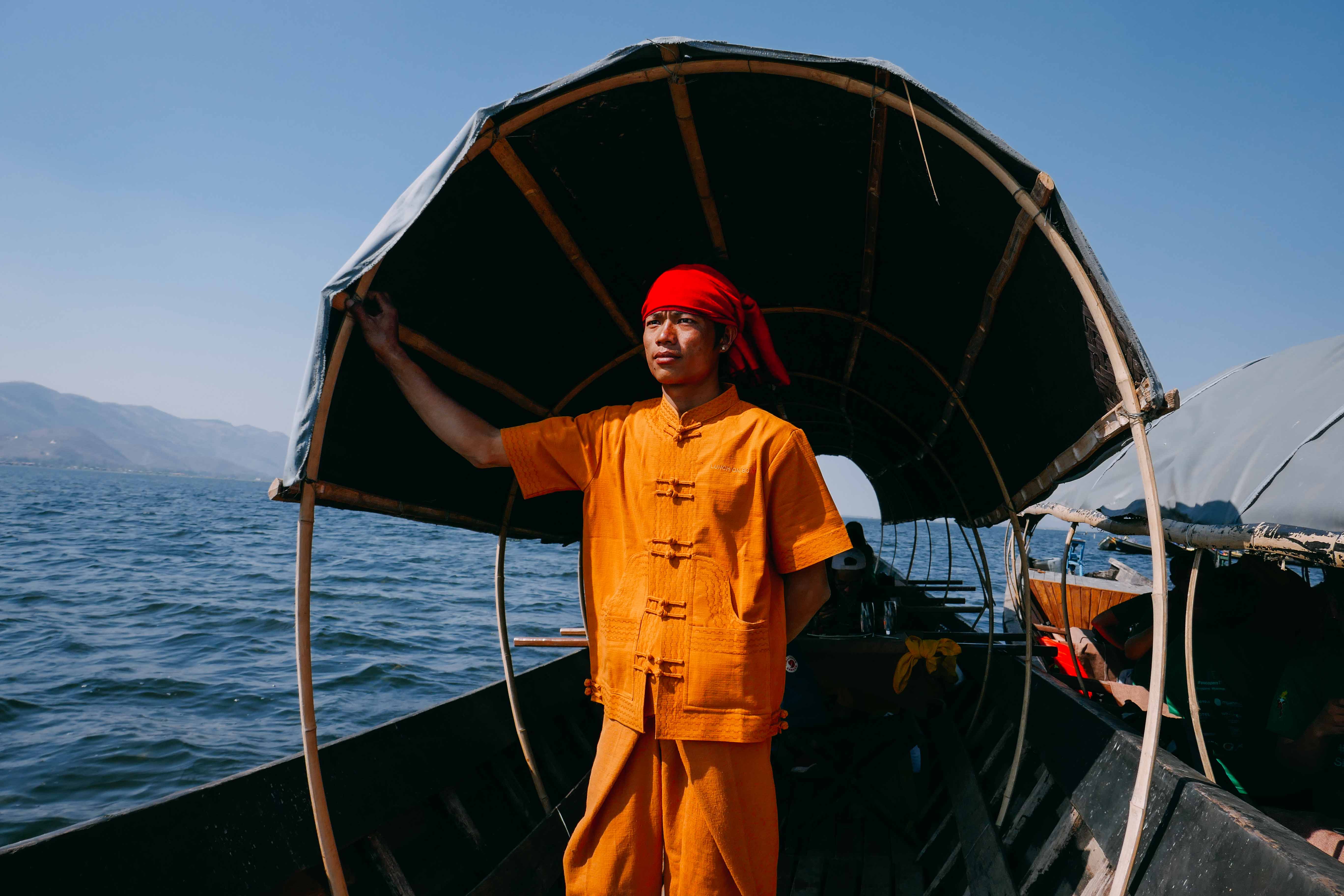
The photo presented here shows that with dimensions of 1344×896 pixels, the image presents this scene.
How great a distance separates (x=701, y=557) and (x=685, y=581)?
0.07 meters

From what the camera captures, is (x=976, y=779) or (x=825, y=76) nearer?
(x=825, y=76)

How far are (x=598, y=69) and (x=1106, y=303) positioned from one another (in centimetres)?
155

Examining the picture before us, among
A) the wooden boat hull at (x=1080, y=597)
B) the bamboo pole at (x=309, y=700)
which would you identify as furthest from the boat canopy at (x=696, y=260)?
Answer: the wooden boat hull at (x=1080, y=597)

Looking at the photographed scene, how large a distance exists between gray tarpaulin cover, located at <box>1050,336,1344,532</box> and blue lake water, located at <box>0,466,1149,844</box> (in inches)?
256

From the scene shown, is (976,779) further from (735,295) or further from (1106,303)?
(735,295)

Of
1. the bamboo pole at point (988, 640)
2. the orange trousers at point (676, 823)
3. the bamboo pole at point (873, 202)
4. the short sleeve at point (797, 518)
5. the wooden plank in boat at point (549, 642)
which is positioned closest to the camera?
the orange trousers at point (676, 823)

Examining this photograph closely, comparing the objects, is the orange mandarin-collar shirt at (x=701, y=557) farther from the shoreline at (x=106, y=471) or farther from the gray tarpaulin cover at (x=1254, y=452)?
the shoreline at (x=106, y=471)

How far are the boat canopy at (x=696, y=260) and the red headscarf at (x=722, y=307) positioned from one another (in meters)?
0.62

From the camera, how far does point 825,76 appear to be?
7.35 feet

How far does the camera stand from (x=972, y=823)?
3664mm

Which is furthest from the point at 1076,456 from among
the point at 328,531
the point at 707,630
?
the point at 328,531

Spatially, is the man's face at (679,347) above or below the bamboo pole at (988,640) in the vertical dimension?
above

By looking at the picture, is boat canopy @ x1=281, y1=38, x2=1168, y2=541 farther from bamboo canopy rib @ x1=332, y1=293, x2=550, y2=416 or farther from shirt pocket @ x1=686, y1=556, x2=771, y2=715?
shirt pocket @ x1=686, y1=556, x2=771, y2=715

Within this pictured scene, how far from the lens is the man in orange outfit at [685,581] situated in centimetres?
195
